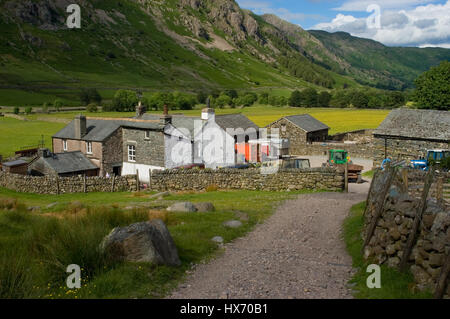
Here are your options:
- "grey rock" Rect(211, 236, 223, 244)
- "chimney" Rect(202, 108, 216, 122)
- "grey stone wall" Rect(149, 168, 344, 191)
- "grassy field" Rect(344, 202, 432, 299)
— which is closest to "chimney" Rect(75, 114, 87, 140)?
"chimney" Rect(202, 108, 216, 122)

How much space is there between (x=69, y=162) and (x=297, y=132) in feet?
102

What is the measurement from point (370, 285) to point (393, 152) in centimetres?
3609

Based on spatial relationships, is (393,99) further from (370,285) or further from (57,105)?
(370,285)

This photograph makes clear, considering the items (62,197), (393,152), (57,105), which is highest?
(57,105)

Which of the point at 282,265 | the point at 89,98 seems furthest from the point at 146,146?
the point at 89,98

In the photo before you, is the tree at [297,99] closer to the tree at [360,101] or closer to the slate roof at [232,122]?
the tree at [360,101]

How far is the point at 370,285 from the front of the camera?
30.8 ft

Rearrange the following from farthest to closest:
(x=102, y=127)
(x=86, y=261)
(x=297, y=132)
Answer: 1. (x=297, y=132)
2. (x=102, y=127)
3. (x=86, y=261)

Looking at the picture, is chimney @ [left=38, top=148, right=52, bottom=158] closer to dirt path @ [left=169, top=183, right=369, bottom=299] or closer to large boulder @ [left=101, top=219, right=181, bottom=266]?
Answer: dirt path @ [left=169, top=183, right=369, bottom=299]

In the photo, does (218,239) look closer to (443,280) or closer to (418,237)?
(418,237)

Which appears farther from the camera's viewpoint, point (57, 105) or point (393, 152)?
point (57, 105)

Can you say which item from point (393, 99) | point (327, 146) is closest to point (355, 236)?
point (327, 146)

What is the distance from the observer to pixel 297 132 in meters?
57.6

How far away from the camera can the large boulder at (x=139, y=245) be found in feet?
34.6
